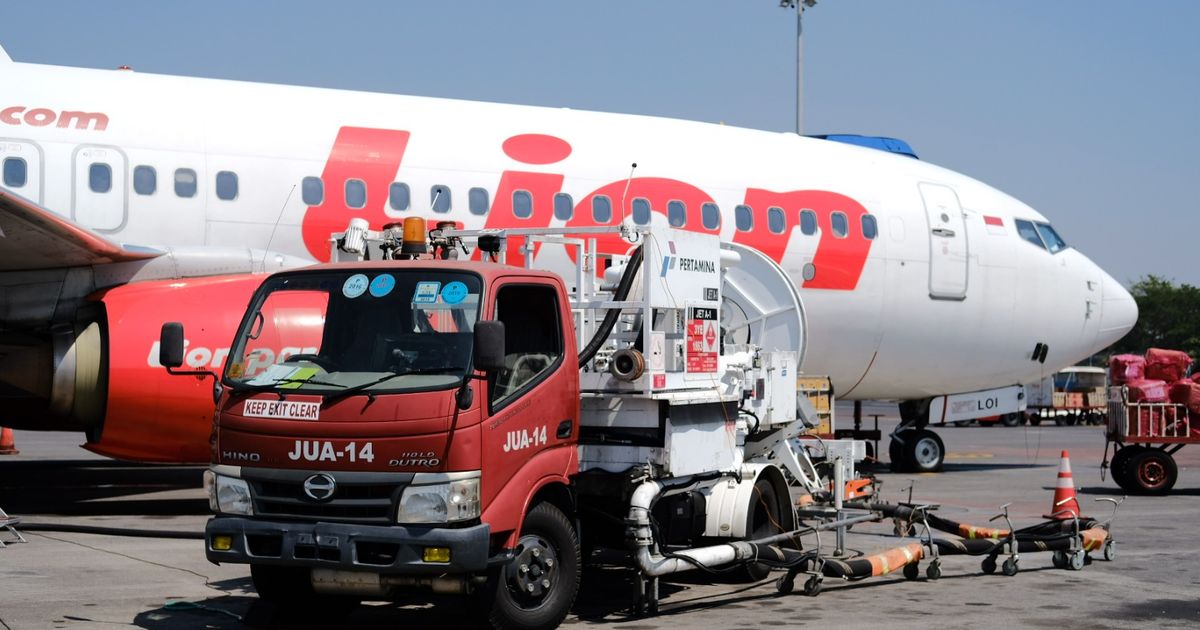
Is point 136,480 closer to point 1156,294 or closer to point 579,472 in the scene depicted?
point 579,472

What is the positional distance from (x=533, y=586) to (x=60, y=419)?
800 cm

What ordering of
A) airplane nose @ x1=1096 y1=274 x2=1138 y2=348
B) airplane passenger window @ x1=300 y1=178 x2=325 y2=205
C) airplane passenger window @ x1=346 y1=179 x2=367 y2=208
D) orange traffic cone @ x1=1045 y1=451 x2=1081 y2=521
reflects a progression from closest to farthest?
orange traffic cone @ x1=1045 y1=451 x2=1081 y2=521 < airplane passenger window @ x1=300 y1=178 x2=325 y2=205 < airplane passenger window @ x1=346 y1=179 x2=367 y2=208 < airplane nose @ x1=1096 y1=274 x2=1138 y2=348

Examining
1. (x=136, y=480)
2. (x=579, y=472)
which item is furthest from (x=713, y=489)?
(x=136, y=480)

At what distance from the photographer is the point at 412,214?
15.7 metres

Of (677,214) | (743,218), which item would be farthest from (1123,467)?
(677,214)

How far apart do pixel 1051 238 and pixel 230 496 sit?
51.5ft

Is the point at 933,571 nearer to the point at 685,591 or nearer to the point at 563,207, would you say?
the point at 685,591

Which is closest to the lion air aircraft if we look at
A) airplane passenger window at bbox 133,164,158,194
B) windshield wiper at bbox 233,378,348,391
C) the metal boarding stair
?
airplane passenger window at bbox 133,164,158,194

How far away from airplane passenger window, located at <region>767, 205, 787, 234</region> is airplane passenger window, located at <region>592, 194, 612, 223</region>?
234cm

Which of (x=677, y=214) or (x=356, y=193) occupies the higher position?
(x=677, y=214)

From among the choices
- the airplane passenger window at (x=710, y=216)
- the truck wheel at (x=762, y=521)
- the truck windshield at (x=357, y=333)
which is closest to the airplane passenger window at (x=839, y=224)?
the airplane passenger window at (x=710, y=216)

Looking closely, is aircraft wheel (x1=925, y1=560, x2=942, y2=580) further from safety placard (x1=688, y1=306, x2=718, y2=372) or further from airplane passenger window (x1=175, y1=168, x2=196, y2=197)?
airplane passenger window (x1=175, y1=168, x2=196, y2=197)

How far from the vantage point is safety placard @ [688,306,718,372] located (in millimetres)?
9570

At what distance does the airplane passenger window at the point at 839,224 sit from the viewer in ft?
59.2
